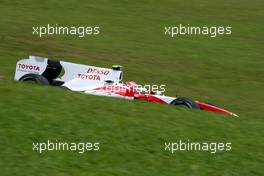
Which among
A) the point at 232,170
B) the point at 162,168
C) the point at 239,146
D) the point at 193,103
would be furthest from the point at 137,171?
the point at 193,103

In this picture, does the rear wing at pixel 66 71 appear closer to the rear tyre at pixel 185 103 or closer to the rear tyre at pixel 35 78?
the rear tyre at pixel 35 78

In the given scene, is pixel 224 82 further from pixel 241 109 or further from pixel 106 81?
pixel 106 81

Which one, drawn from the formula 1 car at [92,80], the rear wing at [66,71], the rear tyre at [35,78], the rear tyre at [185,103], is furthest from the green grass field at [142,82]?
the rear wing at [66,71]

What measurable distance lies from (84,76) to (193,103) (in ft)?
8.71

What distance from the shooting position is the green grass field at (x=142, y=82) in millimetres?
7805

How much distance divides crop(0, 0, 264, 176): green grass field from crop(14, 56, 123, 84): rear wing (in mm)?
2952

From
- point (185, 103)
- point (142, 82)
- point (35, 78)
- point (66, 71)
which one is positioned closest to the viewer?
point (185, 103)

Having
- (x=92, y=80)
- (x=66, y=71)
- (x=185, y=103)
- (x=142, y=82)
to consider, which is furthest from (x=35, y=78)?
(x=142, y=82)

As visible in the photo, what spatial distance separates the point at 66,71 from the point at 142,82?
→ 443cm

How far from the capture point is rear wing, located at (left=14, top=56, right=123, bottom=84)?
1339cm

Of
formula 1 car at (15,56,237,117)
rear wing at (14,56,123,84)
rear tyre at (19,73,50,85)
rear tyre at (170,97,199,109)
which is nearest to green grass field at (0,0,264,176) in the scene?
rear tyre at (170,97,199,109)

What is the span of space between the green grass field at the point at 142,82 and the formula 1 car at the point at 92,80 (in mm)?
1634

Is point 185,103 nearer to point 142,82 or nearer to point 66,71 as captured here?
point 66,71

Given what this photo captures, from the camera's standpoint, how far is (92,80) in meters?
13.4
